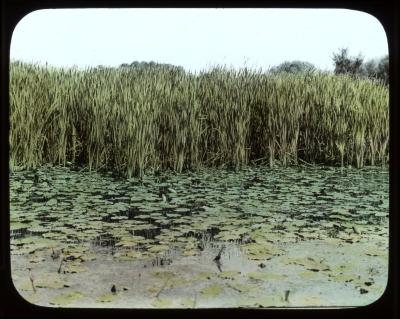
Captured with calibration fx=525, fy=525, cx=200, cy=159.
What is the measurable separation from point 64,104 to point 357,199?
228cm

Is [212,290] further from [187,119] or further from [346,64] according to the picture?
[346,64]

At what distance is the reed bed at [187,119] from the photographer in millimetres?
3920

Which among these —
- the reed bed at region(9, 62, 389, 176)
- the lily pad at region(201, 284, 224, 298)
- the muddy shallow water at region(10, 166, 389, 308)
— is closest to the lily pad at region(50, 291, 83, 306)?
the muddy shallow water at region(10, 166, 389, 308)

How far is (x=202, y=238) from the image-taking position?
2924mm

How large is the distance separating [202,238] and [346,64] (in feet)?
7.47

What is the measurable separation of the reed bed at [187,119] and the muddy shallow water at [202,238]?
0.51 feet

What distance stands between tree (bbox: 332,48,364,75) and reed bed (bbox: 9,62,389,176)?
0.40ft

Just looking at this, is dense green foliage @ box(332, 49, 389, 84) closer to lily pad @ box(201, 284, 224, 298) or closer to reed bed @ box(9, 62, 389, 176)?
reed bed @ box(9, 62, 389, 176)

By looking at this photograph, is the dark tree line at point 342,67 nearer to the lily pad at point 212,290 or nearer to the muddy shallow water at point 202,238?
the muddy shallow water at point 202,238

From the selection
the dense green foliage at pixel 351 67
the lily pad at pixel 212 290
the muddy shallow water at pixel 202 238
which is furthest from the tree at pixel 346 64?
the lily pad at pixel 212 290

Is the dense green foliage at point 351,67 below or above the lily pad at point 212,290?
above

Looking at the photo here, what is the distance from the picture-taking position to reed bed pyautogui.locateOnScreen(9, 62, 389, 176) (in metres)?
3.92

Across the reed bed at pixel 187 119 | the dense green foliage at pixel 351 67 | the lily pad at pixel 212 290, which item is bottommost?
the lily pad at pixel 212 290

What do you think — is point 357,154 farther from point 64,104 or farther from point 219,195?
point 64,104
